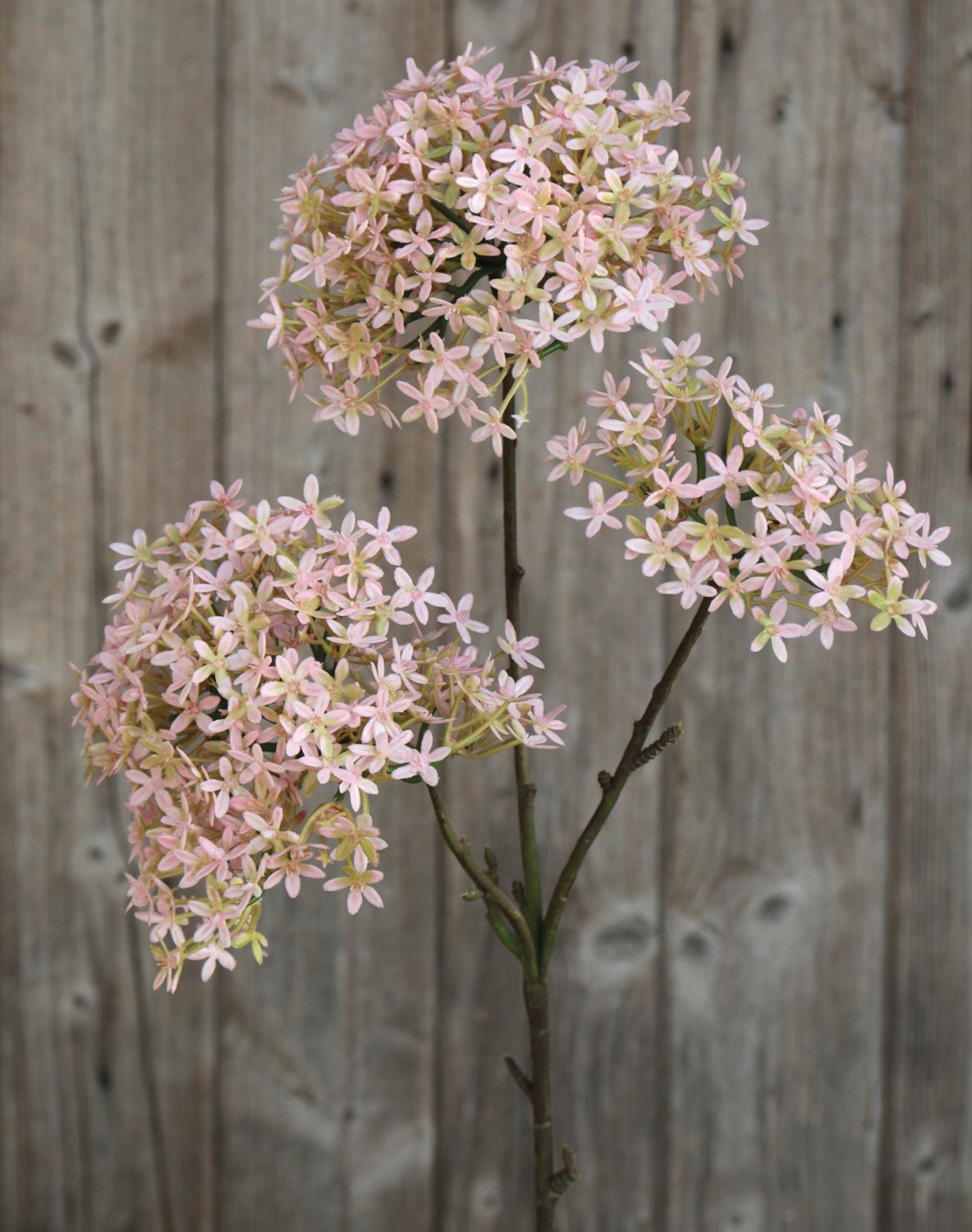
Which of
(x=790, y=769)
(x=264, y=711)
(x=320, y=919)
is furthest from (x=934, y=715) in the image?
(x=264, y=711)

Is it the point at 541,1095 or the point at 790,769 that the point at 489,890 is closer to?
the point at 541,1095

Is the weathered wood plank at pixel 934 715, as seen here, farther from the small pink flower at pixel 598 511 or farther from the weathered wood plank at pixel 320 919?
the small pink flower at pixel 598 511

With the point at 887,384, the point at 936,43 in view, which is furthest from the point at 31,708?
the point at 936,43

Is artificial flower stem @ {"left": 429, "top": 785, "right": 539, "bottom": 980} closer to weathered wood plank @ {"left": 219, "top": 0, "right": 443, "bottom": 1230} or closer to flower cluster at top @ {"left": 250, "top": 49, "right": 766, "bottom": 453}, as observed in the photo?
flower cluster at top @ {"left": 250, "top": 49, "right": 766, "bottom": 453}

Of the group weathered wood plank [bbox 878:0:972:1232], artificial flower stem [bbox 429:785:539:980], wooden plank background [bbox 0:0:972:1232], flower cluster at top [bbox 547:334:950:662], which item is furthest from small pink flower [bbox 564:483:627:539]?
weathered wood plank [bbox 878:0:972:1232]

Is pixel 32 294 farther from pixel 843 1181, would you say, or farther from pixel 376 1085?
pixel 843 1181

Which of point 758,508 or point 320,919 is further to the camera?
point 320,919
